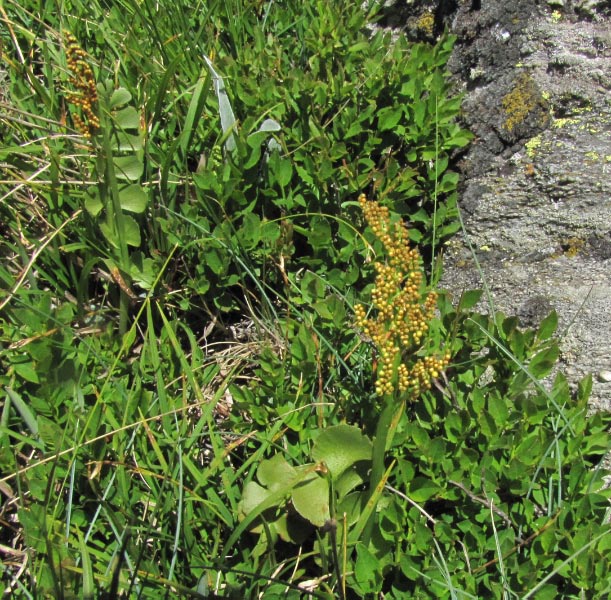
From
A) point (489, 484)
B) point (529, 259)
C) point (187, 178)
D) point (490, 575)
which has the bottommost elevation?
point (490, 575)

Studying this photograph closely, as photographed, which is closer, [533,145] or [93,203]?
[93,203]

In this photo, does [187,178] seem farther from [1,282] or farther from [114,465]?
[114,465]

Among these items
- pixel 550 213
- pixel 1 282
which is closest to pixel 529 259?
pixel 550 213

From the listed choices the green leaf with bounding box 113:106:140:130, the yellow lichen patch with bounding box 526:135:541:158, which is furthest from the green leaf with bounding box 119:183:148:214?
the yellow lichen patch with bounding box 526:135:541:158

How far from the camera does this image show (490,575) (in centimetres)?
186

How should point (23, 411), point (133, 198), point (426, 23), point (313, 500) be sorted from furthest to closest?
point (426, 23), point (133, 198), point (23, 411), point (313, 500)

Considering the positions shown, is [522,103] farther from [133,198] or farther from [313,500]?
[313,500]

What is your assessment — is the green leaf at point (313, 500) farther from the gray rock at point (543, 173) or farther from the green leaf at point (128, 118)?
the green leaf at point (128, 118)

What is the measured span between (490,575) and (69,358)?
4.92ft

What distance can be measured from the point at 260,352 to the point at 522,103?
5.03 feet

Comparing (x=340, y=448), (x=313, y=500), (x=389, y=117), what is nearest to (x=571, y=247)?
(x=389, y=117)

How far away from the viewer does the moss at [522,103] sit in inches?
113

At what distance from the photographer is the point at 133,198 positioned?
262 cm

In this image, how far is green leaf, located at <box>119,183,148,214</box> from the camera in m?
2.62
